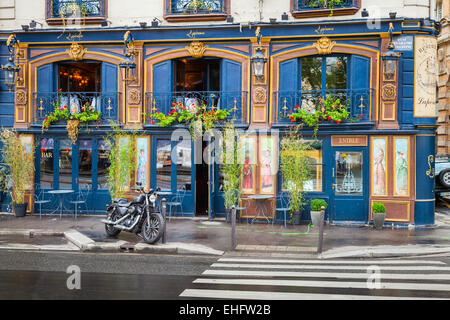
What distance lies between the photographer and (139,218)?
1180cm

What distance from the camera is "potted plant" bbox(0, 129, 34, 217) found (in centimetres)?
1580

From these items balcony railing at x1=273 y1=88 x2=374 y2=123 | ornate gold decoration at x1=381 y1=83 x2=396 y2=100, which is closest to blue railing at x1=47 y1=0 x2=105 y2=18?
balcony railing at x1=273 y1=88 x2=374 y2=123

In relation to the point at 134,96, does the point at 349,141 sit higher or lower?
lower

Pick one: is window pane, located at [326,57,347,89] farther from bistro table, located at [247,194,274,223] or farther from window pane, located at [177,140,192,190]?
window pane, located at [177,140,192,190]

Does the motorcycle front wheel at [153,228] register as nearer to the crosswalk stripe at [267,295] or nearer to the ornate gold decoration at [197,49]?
the crosswalk stripe at [267,295]

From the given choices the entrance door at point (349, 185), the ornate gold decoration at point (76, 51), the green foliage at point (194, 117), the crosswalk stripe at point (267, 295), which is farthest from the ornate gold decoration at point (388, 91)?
the ornate gold decoration at point (76, 51)

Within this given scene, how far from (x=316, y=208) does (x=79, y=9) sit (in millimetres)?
10155

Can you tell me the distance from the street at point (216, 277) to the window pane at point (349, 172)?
4.38 meters

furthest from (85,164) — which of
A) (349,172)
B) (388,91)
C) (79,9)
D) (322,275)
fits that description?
(322,275)

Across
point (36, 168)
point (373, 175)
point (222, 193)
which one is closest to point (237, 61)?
point (222, 193)

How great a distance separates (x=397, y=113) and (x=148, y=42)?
26.7 ft

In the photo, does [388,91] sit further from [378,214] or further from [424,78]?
[378,214]

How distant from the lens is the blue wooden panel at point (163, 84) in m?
15.8

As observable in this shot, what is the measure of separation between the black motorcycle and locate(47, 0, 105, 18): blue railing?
23.4 ft
